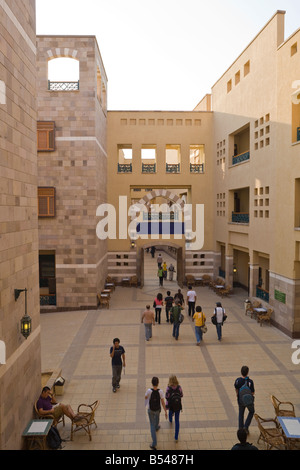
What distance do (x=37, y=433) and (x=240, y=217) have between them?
49.2 feet

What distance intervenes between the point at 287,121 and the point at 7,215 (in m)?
11.1

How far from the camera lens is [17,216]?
6.78 m

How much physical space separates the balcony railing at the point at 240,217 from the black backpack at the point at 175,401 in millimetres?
12308

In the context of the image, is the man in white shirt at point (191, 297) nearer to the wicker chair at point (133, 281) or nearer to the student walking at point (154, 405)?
the wicker chair at point (133, 281)

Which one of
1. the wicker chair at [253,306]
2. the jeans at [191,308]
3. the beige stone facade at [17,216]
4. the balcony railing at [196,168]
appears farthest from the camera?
the balcony railing at [196,168]

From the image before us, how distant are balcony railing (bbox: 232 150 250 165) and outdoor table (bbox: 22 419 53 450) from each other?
48.5 ft

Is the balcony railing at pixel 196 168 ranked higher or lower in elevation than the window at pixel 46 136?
lower

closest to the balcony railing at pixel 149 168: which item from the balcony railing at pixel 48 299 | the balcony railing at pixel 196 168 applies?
the balcony railing at pixel 196 168

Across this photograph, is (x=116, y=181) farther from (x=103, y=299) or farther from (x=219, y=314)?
(x=219, y=314)

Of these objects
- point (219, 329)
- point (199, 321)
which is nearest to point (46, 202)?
point (199, 321)

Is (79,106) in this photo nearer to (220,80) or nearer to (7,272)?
(220,80)

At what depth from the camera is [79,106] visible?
54.3 feet

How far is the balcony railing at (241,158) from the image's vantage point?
17462mm
